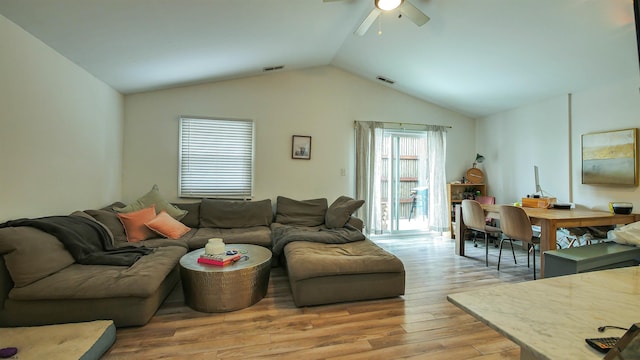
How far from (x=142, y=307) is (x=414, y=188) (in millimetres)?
4605

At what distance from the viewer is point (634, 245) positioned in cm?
257

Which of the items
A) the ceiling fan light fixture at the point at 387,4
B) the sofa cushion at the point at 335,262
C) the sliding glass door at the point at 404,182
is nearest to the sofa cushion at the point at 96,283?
the sofa cushion at the point at 335,262

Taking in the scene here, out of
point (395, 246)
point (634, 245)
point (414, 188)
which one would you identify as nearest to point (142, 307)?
point (395, 246)

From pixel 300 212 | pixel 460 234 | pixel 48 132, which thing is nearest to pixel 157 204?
pixel 48 132

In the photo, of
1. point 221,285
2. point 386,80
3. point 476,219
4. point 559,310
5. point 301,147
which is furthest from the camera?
point 386,80

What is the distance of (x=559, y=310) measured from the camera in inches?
31.9

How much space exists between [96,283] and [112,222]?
1283 mm

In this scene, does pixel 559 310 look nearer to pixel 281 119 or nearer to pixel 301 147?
pixel 301 147

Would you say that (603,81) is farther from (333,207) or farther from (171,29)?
(171,29)

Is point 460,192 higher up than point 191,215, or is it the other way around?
point 460,192

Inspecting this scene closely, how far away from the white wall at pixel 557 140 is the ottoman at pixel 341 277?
304cm

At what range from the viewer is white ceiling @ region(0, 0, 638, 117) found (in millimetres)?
2393

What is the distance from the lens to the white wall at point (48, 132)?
2211 millimetres

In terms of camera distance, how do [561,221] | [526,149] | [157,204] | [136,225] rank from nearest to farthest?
[561,221]
[136,225]
[157,204]
[526,149]
